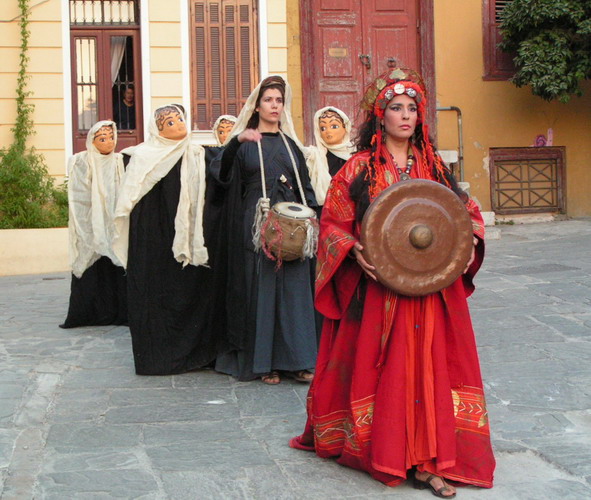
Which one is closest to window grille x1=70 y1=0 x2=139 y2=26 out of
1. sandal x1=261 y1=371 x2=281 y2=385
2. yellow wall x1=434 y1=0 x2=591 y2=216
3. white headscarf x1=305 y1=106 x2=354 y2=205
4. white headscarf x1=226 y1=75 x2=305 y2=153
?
yellow wall x1=434 y1=0 x2=591 y2=216

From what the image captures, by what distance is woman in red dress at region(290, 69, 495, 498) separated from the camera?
3.92 metres

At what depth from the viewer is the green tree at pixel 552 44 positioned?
506 inches

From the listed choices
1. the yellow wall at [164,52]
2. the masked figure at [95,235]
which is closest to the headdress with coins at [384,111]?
the masked figure at [95,235]

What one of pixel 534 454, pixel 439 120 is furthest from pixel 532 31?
pixel 534 454

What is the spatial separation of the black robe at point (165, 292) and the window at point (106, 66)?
6944mm

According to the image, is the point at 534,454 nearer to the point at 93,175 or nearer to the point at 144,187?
the point at 144,187

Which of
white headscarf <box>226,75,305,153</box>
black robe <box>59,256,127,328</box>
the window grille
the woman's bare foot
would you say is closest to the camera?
the woman's bare foot

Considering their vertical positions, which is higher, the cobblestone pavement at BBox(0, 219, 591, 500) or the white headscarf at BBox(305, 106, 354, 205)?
the white headscarf at BBox(305, 106, 354, 205)

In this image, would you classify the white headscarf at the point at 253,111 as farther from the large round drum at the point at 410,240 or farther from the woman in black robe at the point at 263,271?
the large round drum at the point at 410,240

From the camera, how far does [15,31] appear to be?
1276 centimetres

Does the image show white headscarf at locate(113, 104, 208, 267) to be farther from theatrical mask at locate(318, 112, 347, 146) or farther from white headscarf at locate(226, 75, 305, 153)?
theatrical mask at locate(318, 112, 347, 146)

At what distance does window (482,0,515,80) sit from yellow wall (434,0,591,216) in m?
0.09

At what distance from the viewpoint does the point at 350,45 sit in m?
14.0

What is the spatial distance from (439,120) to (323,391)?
1048 cm
